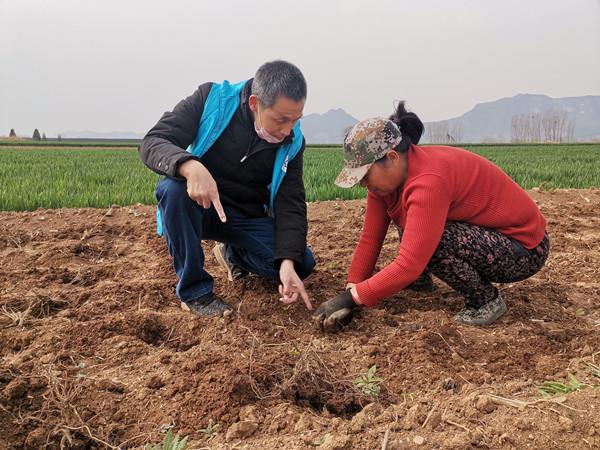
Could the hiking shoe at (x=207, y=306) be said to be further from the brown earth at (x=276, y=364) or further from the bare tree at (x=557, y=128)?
the bare tree at (x=557, y=128)

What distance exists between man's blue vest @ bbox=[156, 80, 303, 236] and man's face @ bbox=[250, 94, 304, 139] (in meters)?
0.18

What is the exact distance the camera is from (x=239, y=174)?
9.31ft

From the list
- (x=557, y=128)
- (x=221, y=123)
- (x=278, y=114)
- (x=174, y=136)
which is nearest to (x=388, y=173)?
(x=278, y=114)

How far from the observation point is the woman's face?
224 centimetres

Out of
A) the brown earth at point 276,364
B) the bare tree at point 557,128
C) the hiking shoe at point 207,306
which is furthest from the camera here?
the bare tree at point 557,128

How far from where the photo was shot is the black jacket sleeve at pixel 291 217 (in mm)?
2664

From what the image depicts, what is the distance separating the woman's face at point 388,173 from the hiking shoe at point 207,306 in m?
0.94

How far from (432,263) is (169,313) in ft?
4.23

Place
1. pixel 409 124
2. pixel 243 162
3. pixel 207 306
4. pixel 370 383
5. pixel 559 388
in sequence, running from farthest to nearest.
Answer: pixel 243 162
pixel 207 306
pixel 409 124
pixel 370 383
pixel 559 388

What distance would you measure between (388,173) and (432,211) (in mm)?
254

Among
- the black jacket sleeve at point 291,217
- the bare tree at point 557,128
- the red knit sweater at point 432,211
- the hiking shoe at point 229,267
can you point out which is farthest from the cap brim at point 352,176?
the bare tree at point 557,128

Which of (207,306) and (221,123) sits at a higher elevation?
(221,123)

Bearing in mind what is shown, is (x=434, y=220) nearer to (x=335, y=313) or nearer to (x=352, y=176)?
(x=352, y=176)

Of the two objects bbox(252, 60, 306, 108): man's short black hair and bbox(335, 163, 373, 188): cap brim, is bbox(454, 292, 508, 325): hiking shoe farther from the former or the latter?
bbox(252, 60, 306, 108): man's short black hair
